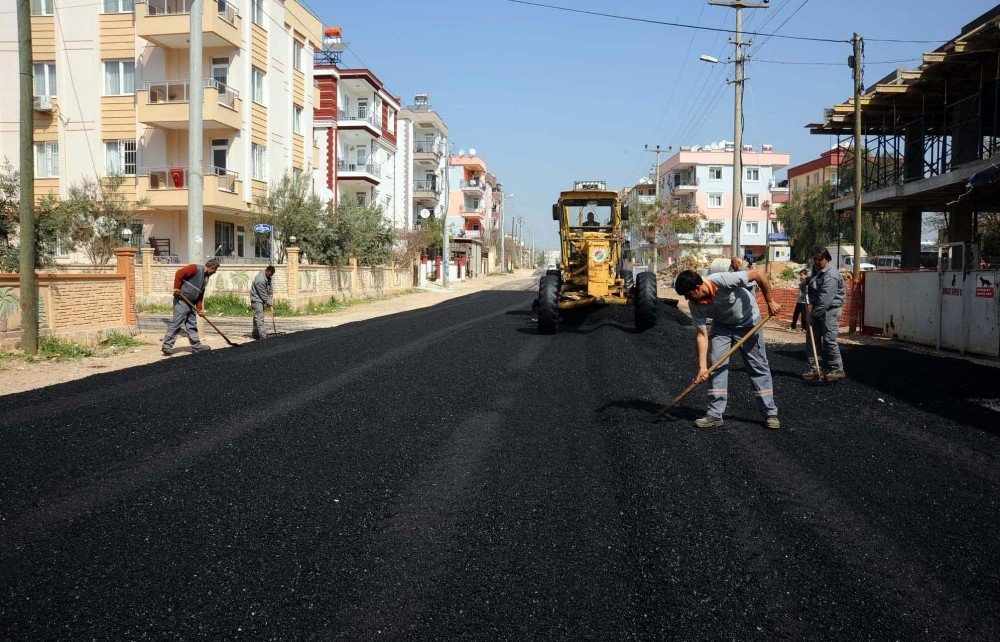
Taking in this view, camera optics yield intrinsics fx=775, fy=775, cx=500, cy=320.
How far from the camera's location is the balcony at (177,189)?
86.0ft

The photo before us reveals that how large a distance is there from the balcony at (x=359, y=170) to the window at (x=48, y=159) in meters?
15.2

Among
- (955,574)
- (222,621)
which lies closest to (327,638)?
(222,621)

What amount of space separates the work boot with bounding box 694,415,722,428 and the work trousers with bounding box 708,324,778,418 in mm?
36

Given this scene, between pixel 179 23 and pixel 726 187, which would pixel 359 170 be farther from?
pixel 726 187

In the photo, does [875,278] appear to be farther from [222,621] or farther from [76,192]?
[76,192]

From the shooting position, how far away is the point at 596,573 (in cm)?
396

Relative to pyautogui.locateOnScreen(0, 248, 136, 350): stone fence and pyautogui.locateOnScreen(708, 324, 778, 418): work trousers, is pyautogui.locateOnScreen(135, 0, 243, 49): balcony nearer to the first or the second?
pyautogui.locateOnScreen(0, 248, 136, 350): stone fence

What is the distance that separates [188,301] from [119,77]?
1836cm

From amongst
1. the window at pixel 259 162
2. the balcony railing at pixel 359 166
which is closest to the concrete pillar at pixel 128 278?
the window at pixel 259 162

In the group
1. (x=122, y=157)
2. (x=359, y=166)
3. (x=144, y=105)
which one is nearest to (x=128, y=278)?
(x=144, y=105)

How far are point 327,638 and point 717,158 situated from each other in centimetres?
6719

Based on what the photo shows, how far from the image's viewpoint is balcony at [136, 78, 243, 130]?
84.9ft

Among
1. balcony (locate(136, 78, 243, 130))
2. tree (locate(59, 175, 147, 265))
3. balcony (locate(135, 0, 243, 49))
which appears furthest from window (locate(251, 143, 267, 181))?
tree (locate(59, 175, 147, 265))

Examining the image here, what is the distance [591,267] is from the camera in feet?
54.1
